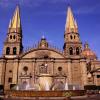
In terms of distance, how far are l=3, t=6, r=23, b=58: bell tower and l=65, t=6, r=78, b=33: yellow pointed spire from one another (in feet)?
40.4

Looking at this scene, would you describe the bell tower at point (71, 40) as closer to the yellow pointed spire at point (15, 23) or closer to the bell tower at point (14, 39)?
the bell tower at point (14, 39)

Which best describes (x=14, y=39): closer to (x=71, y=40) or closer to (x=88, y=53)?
(x=71, y=40)

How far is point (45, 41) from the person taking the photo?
61.4 meters

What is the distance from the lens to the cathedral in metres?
53.3

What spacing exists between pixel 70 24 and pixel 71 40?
436 centimetres

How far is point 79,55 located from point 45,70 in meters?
9.48

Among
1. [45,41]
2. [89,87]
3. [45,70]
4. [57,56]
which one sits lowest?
[89,87]

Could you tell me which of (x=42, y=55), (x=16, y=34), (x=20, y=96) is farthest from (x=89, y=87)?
(x=20, y=96)

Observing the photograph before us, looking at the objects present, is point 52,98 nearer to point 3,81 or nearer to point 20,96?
point 20,96

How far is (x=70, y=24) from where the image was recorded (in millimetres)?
58719

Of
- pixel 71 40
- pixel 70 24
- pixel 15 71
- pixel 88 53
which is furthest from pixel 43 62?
pixel 88 53

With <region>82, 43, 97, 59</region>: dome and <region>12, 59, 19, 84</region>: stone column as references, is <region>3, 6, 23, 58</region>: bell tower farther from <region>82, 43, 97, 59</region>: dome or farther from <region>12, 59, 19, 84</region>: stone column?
<region>82, 43, 97, 59</region>: dome

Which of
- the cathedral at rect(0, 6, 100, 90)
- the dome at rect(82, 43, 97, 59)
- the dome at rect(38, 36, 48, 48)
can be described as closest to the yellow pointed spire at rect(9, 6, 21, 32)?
the cathedral at rect(0, 6, 100, 90)

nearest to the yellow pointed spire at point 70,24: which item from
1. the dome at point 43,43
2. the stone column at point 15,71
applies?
the dome at point 43,43
